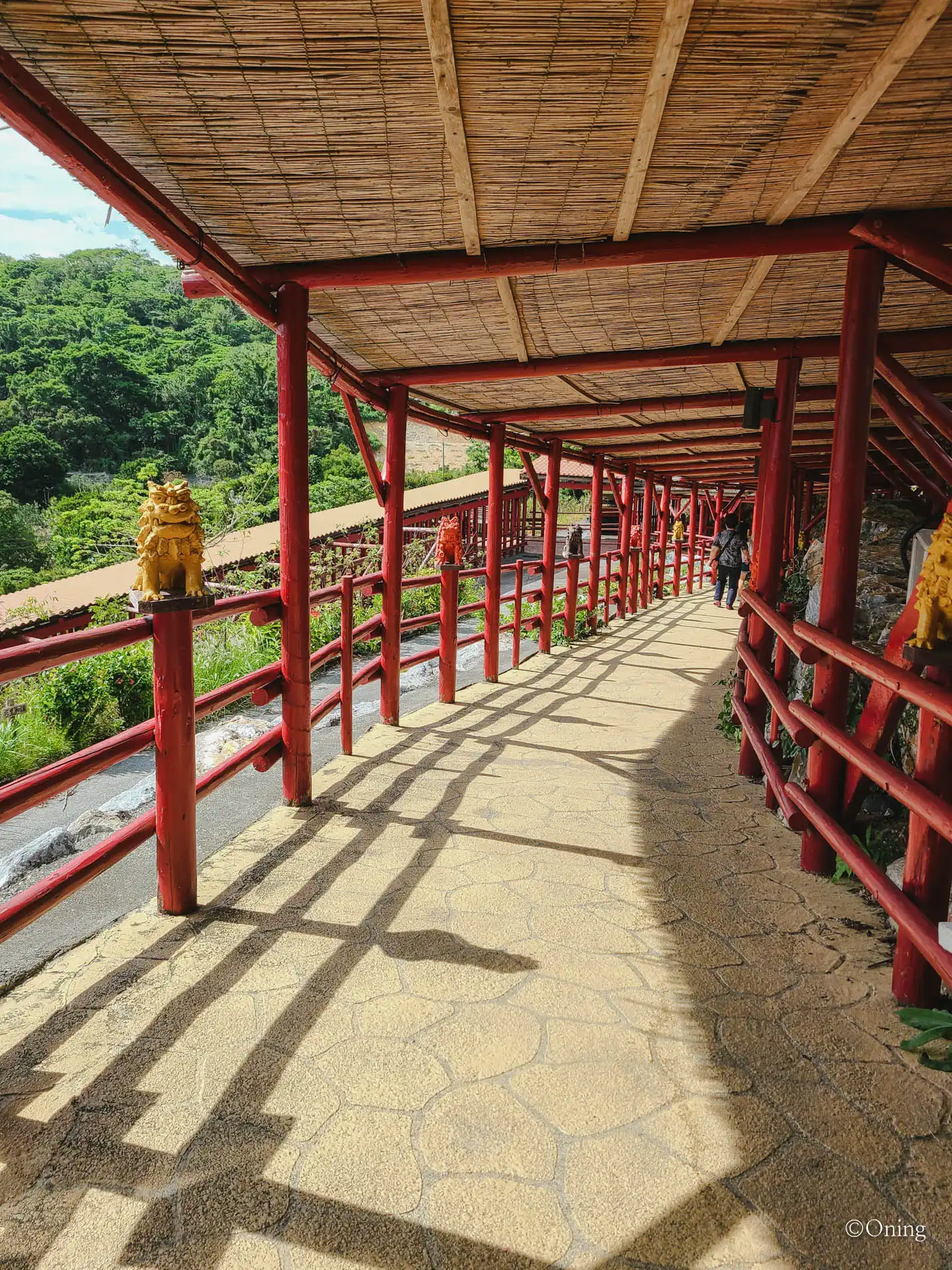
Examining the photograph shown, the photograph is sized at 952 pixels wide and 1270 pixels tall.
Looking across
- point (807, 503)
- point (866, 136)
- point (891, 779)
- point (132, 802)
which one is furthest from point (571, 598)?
point (807, 503)

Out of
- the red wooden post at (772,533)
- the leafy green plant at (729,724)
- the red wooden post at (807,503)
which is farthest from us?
the red wooden post at (807,503)

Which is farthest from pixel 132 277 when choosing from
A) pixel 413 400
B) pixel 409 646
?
pixel 413 400

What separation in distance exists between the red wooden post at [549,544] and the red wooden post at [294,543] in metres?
5.18

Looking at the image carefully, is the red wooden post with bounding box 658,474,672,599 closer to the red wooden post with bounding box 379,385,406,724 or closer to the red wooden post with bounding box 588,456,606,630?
the red wooden post with bounding box 588,456,606,630

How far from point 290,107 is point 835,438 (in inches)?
89.3

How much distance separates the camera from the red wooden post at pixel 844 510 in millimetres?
3031

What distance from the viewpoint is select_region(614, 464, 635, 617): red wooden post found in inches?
468

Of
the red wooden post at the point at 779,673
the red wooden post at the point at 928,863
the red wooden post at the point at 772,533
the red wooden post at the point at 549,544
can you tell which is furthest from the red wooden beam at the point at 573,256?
the red wooden post at the point at 549,544

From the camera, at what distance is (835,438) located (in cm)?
314

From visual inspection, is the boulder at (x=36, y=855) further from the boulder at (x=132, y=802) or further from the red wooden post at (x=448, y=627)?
the red wooden post at (x=448, y=627)

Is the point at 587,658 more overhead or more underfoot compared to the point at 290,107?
more underfoot

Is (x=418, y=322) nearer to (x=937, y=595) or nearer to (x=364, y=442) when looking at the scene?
(x=364, y=442)

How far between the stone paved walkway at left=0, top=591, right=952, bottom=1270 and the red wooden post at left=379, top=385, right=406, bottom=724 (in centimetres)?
184

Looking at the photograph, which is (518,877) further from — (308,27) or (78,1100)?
(308,27)
